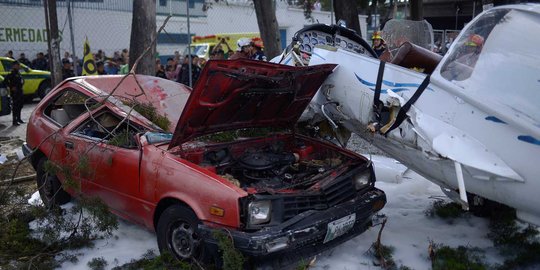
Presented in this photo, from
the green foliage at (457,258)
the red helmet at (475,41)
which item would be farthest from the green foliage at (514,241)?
the red helmet at (475,41)

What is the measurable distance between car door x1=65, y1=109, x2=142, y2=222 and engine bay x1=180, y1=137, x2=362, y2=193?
0.57m

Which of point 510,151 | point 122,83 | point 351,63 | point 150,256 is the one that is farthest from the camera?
point 122,83

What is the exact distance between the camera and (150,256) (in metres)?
4.42

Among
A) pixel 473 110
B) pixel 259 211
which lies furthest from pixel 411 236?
pixel 259 211

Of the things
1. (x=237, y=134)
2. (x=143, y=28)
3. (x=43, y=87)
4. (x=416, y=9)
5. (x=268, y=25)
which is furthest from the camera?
(x=43, y=87)

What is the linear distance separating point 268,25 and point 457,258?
6.82m

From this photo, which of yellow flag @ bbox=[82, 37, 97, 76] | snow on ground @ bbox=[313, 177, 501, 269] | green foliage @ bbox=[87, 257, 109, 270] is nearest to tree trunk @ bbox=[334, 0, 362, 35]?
yellow flag @ bbox=[82, 37, 97, 76]

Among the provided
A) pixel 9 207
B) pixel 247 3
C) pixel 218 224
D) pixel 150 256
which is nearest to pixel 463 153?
pixel 218 224

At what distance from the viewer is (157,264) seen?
4086 millimetres

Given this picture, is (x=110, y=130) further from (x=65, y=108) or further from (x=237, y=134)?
(x=65, y=108)

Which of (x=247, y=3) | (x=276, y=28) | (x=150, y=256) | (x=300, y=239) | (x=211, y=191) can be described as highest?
(x=247, y=3)

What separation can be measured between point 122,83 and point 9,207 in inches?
68.8

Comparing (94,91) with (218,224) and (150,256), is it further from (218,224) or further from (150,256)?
(218,224)

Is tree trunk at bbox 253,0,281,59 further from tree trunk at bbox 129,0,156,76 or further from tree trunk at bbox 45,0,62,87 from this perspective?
tree trunk at bbox 45,0,62,87
